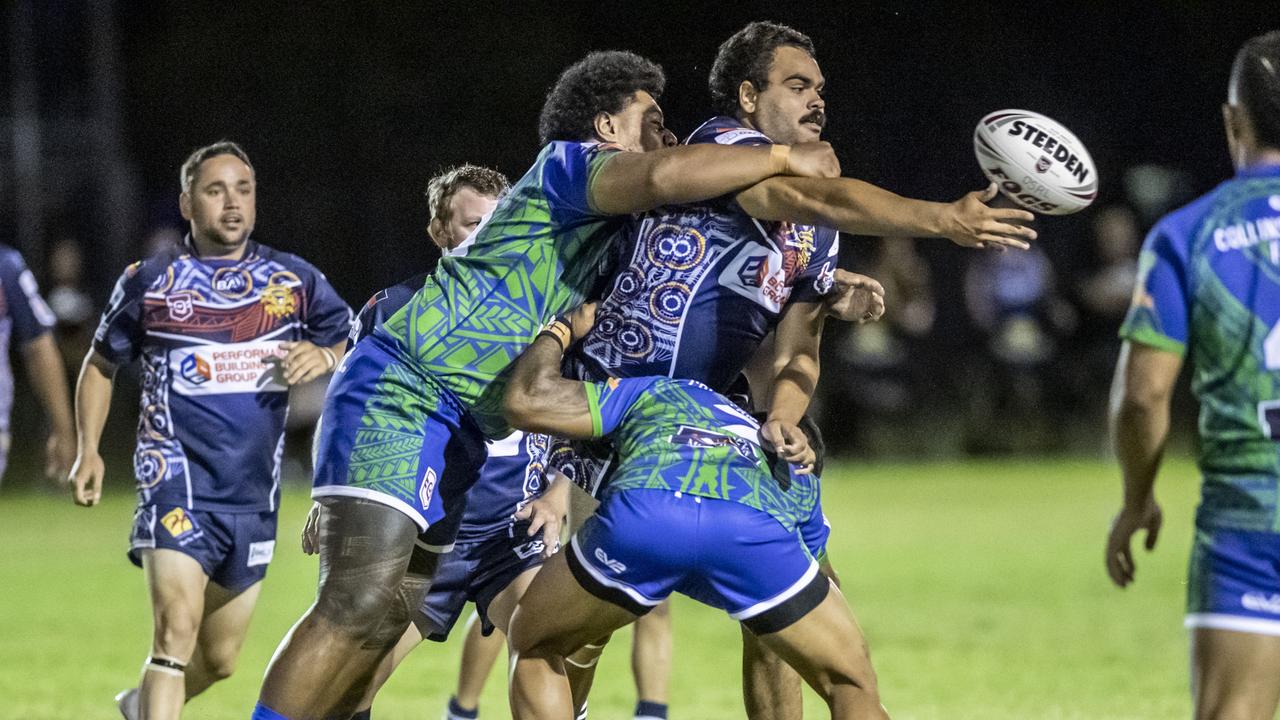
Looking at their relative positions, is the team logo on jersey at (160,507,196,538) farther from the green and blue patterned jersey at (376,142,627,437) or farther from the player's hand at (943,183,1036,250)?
the player's hand at (943,183,1036,250)

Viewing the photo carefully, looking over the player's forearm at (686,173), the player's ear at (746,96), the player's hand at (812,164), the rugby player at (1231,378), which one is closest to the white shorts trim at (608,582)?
the player's forearm at (686,173)

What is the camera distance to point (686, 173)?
464 centimetres

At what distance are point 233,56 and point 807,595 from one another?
18703mm

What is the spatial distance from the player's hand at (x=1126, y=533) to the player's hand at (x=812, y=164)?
124cm

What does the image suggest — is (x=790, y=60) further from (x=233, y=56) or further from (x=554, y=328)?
(x=233, y=56)

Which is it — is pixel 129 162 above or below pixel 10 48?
below

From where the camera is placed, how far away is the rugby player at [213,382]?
6613 millimetres

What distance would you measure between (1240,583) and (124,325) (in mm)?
4514

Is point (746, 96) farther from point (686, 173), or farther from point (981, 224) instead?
point (981, 224)

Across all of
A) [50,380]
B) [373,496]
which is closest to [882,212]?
[373,496]

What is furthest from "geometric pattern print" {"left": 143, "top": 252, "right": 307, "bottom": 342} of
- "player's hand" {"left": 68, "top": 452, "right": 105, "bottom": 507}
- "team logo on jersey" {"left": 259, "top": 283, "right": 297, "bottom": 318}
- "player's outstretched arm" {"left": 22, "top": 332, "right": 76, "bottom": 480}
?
"player's outstretched arm" {"left": 22, "top": 332, "right": 76, "bottom": 480}

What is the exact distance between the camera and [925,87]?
20234 millimetres

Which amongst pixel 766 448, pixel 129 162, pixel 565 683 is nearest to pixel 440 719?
pixel 565 683

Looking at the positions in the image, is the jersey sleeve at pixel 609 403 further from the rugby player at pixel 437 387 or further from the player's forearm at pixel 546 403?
the rugby player at pixel 437 387
